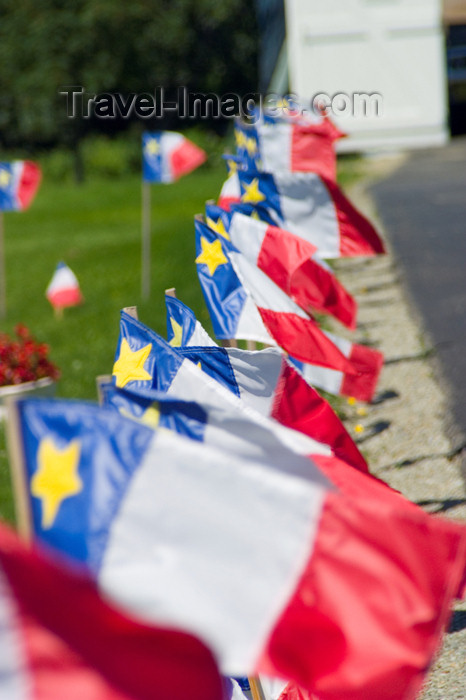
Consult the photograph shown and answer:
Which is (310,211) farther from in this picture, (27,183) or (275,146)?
(27,183)

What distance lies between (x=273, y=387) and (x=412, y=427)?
3.21 metres

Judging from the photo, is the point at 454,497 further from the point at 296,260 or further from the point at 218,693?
the point at 218,693

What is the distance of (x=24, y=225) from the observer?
2369 centimetres

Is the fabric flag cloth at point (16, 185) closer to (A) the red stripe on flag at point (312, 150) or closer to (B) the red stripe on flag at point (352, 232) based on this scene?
(A) the red stripe on flag at point (312, 150)

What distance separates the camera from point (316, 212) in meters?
7.87

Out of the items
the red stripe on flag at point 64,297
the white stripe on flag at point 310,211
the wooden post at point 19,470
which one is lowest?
the wooden post at point 19,470

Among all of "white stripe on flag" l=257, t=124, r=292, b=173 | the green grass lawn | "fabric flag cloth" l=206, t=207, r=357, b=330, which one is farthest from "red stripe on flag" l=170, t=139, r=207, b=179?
"fabric flag cloth" l=206, t=207, r=357, b=330

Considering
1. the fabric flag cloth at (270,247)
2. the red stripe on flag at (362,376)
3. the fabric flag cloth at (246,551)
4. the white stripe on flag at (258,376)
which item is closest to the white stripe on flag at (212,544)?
the fabric flag cloth at (246,551)

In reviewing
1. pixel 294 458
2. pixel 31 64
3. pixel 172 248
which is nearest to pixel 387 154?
pixel 172 248

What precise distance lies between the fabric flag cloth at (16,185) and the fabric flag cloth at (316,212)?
637 cm

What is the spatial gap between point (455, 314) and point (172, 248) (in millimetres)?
7937

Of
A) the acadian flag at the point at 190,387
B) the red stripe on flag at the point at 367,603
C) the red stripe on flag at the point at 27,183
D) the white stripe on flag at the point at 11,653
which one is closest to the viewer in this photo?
the white stripe on flag at the point at 11,653

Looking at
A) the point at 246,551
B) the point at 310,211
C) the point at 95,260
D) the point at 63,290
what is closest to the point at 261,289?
the point at 310,211

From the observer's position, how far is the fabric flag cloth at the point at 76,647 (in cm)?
213
